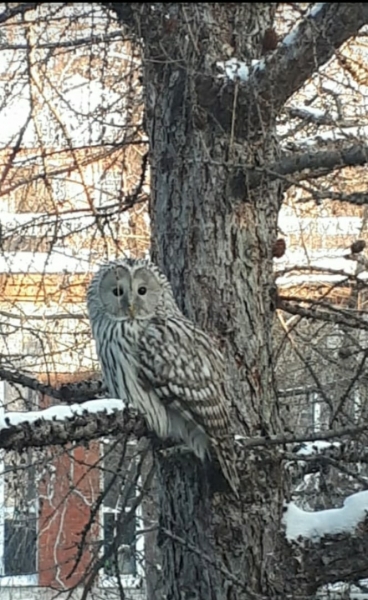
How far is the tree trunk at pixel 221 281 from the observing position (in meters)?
3.62

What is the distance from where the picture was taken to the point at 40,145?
405 cm

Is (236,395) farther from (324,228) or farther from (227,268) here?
(324,228)

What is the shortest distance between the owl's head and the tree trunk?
20 cm

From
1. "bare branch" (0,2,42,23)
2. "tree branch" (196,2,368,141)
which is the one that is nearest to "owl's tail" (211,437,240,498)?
"tree branch" (196,2,368,141)

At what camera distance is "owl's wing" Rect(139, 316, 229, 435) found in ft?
11.4

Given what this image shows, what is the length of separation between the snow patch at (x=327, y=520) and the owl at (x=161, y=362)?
34 cm

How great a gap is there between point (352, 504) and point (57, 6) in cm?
183

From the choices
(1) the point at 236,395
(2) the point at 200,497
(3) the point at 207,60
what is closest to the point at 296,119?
(3) the point at 207,60

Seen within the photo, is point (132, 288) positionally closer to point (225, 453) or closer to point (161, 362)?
point (161, 362)

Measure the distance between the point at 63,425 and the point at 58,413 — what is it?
49 millimetres

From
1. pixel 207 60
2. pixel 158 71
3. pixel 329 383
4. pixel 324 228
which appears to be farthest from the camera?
pixel 329 383

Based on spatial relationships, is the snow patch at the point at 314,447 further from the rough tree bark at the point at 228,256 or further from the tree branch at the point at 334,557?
the tree branch at the point at 334,557

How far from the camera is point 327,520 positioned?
11.6ft

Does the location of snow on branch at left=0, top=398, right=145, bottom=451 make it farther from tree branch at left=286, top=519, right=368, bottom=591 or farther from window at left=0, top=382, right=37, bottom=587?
window at left=0, top=382, right=37, bottom=587
